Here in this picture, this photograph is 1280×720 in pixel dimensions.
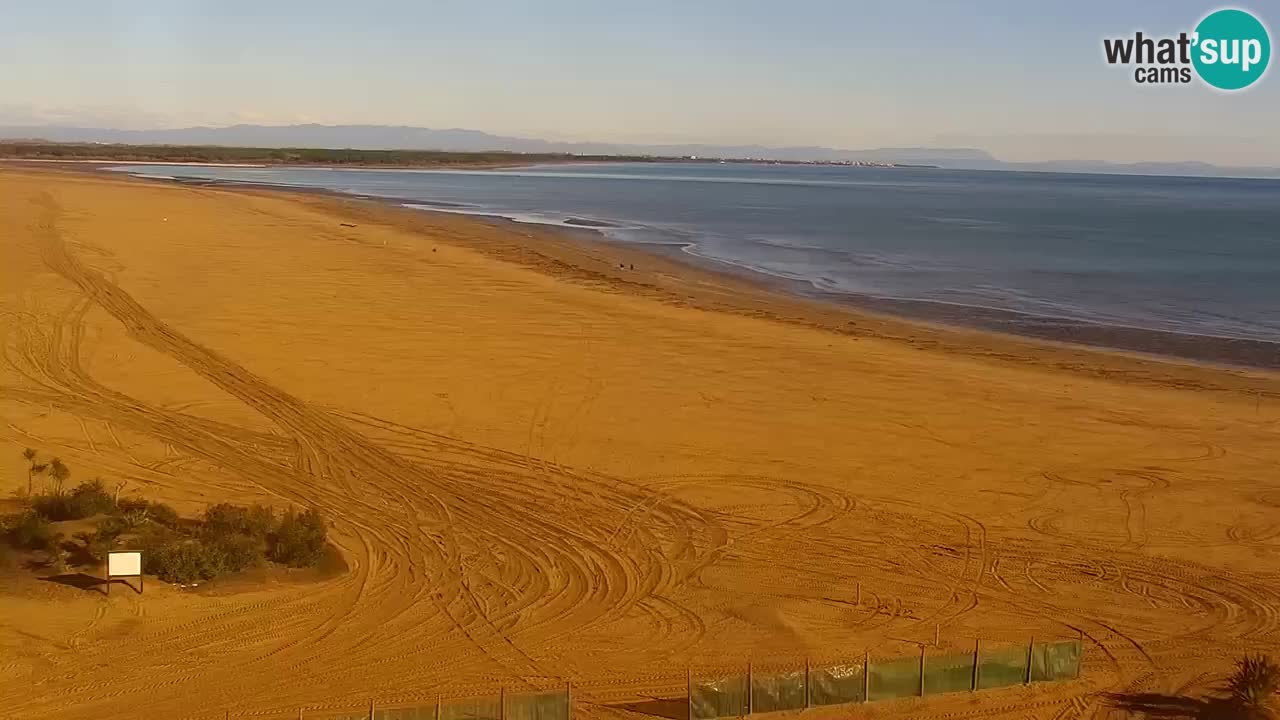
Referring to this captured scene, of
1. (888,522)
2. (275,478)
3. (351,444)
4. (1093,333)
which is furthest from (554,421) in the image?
(1093,333)

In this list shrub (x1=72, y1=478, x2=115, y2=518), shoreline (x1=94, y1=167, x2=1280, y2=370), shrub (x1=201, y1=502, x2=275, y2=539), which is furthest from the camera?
shoreline (x1=94, y1=167, x2=1280, y2=370)

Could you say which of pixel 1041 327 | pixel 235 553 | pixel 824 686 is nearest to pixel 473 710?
pixel 824 686

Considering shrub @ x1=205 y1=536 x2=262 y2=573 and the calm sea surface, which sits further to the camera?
the calm sea surface


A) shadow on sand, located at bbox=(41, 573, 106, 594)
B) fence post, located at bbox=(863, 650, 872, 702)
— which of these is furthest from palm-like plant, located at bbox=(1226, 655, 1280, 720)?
shadow on sand, located at bbox=(41, 573, 106, 594)

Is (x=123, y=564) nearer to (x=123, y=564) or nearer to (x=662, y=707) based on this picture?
(x=123, y=564)

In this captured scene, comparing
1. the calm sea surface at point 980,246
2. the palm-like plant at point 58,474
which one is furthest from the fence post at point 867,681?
the calm sea surface at point 980,246

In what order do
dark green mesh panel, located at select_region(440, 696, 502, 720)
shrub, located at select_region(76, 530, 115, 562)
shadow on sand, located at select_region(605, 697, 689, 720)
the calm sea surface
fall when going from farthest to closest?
the calm sea surface
shrub, located at select_region(76, 530, 115, 562)
shadow on sand, located at select_region(605, 697, 689, 720)
dark green mesh panel, located at select_region(440, 696, 502, 720)

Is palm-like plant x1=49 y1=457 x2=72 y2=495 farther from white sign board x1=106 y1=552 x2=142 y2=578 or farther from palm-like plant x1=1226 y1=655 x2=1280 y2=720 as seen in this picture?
palm-like plant x1=1226 y1=655 x2=1280 y2=720
